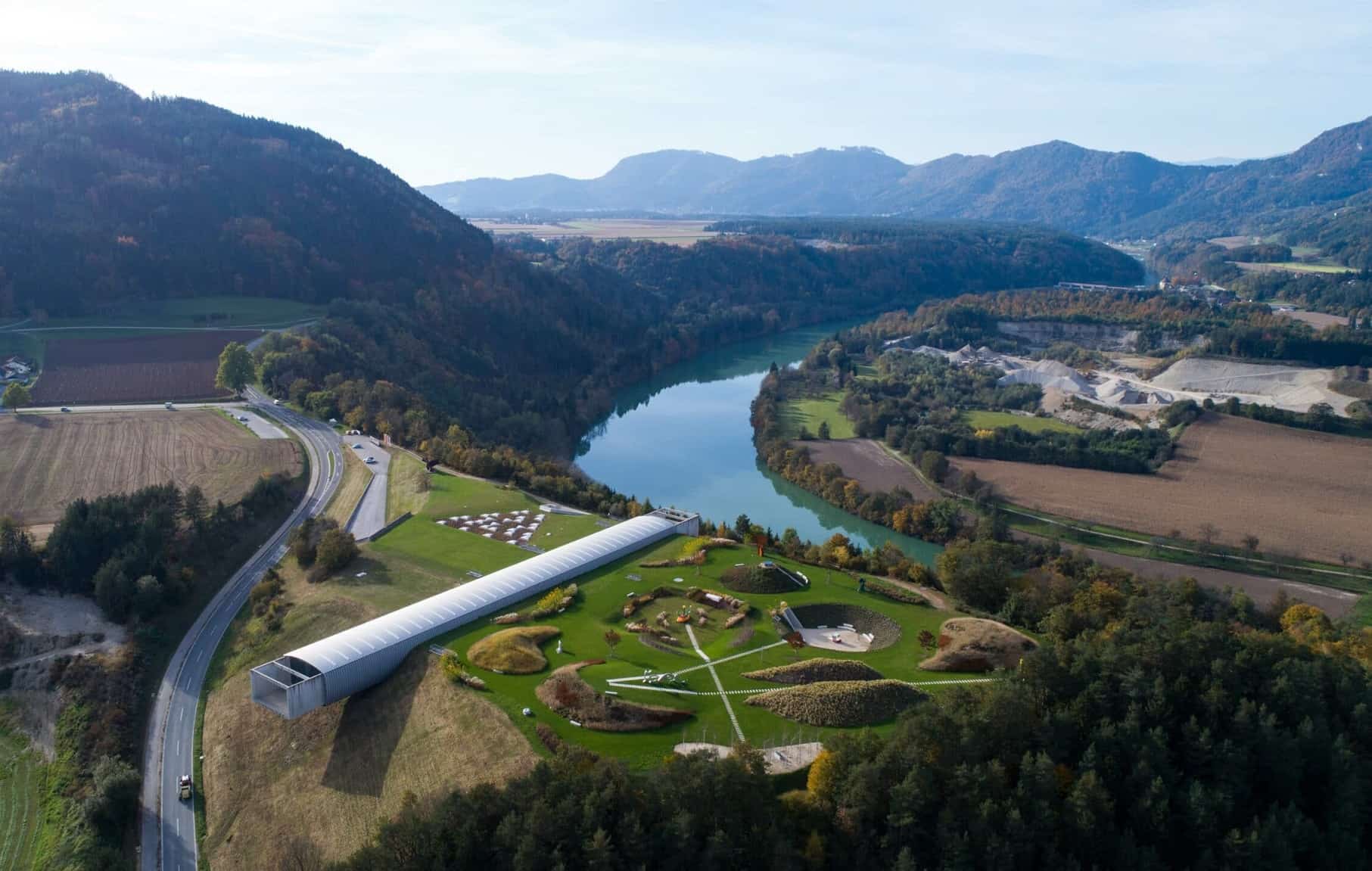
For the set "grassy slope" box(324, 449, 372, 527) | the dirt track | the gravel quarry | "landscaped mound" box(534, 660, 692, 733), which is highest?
the gravel quarry

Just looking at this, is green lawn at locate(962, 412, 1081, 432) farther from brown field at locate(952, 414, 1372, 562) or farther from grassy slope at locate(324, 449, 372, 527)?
grassy slope at locate(324, 449, 372, 527)

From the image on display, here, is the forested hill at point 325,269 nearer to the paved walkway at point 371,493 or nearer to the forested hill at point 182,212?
the forested hill at point 182,212

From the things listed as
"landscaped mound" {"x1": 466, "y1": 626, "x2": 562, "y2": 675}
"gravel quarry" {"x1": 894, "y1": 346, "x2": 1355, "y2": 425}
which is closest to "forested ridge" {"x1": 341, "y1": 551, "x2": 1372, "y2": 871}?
"landscaped mound" {"x1": 466, "y1": 626, "x2": 562, "y2": 675}

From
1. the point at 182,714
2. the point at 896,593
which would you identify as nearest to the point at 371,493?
the point at 182,714

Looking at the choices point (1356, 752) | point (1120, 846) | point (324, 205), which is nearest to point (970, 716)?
point (1120, 846)

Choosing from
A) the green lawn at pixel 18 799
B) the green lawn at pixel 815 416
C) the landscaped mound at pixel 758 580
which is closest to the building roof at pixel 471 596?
the landscaped mound at pixel 758 580
